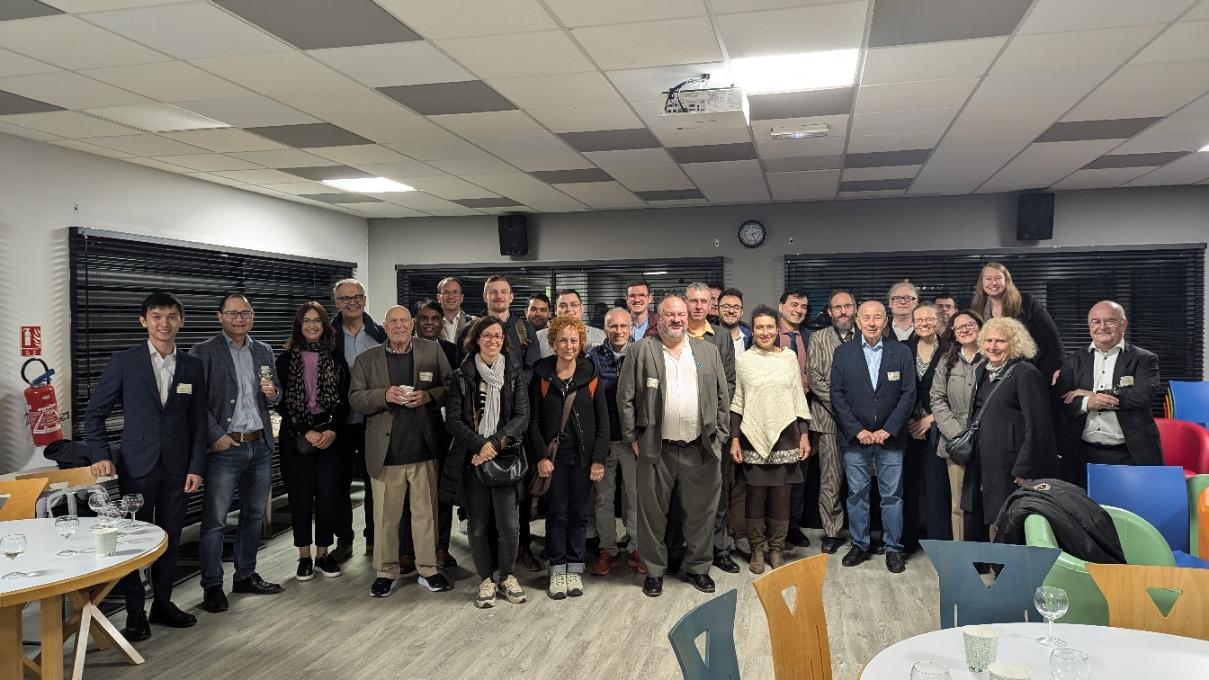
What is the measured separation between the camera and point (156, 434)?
391 centimetres

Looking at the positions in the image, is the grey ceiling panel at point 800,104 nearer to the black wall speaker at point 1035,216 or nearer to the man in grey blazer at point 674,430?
the man in grey blazer at point 674,430

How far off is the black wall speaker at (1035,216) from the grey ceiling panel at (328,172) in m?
5.98

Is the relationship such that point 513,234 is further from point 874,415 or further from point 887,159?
point 874,415

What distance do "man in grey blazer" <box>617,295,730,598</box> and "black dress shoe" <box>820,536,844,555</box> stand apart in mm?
1106

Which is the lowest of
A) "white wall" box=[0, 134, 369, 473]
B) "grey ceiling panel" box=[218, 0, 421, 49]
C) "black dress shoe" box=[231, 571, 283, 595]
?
"black dress shoe" box=[231, 571, 283, 595]

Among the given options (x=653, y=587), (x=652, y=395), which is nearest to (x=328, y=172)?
(x=652, y=395)

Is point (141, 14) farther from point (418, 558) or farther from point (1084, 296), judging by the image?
point (1084, 296)

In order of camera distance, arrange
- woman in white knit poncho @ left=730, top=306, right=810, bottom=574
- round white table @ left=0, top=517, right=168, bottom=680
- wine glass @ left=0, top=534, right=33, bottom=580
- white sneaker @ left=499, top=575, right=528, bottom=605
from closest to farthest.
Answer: round white table @ left=0, top=517, right=168, bottom=680, wine glass @ left=0, top=534, right=33, bottom=580, white sneaker @ left=499, top=575, right=528, bottom=605, woman in white knit poncho @ left=730, top=306, right=810, bottom=574

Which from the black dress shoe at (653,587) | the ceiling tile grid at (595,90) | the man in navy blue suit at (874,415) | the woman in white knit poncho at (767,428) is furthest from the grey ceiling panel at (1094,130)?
the black dress shoe at (653,587)

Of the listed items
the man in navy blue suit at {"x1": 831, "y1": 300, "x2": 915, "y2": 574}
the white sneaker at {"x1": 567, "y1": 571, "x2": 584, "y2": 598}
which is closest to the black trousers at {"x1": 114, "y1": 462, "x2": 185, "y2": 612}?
the white sneaker at {"x1": 567, "y1": 571, "x2": 584, "y2": 598}

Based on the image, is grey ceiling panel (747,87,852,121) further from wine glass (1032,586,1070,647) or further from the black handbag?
wine glass (1032,586,1070,647)

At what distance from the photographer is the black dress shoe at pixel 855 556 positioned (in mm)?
4906

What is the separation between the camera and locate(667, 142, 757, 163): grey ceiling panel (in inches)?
215

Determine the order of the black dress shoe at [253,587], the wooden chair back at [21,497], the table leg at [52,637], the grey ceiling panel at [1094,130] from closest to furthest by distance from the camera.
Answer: the table leg at [52,637]
the wooden chair back at [21,497]
the black dress shoe at [253,587]
the grey ceiling panel at [1094,130]
